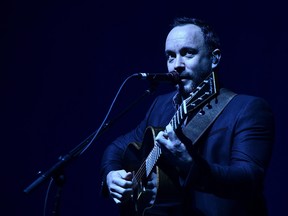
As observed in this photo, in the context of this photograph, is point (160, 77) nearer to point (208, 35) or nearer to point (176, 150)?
point (176, 150)

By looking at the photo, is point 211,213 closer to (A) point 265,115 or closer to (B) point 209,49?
(A) point 265,115

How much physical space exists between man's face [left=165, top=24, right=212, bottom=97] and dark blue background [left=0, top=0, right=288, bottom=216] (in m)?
1.04

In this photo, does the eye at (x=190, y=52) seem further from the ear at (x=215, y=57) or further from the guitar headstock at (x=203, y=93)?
the guitar headstock at (x=203, y=93)

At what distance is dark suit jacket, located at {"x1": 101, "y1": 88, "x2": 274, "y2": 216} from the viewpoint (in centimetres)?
184

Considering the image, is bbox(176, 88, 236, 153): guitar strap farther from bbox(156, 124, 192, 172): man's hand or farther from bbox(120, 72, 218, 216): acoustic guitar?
bbox(156, 124, 192, 172): man's hand

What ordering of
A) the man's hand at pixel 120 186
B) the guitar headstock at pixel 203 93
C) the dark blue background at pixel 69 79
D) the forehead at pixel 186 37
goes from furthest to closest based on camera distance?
the dark blue background at pixel 69 79, the forehead at pixel 186 37, the man's hand at pixel 120 186, the guitar headstock at pixel 203 93

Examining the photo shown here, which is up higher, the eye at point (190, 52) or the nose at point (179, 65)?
the eye at point (190, 52)

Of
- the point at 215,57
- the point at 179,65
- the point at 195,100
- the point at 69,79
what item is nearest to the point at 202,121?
the point at 195,100

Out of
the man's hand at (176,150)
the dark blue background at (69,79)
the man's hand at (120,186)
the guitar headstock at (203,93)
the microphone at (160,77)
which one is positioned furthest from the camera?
the dark blue background at (69,79)

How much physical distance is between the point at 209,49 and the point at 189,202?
92cm

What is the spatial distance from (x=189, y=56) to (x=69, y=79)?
5.26ft

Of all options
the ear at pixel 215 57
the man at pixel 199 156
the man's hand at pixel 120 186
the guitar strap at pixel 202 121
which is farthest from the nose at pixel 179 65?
the man's hand at pixel 120 186

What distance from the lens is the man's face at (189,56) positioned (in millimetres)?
2426

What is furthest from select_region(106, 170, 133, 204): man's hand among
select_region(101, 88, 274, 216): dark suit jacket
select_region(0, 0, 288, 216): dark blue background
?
select_region(0, 0, 288, 216): dark blue background
